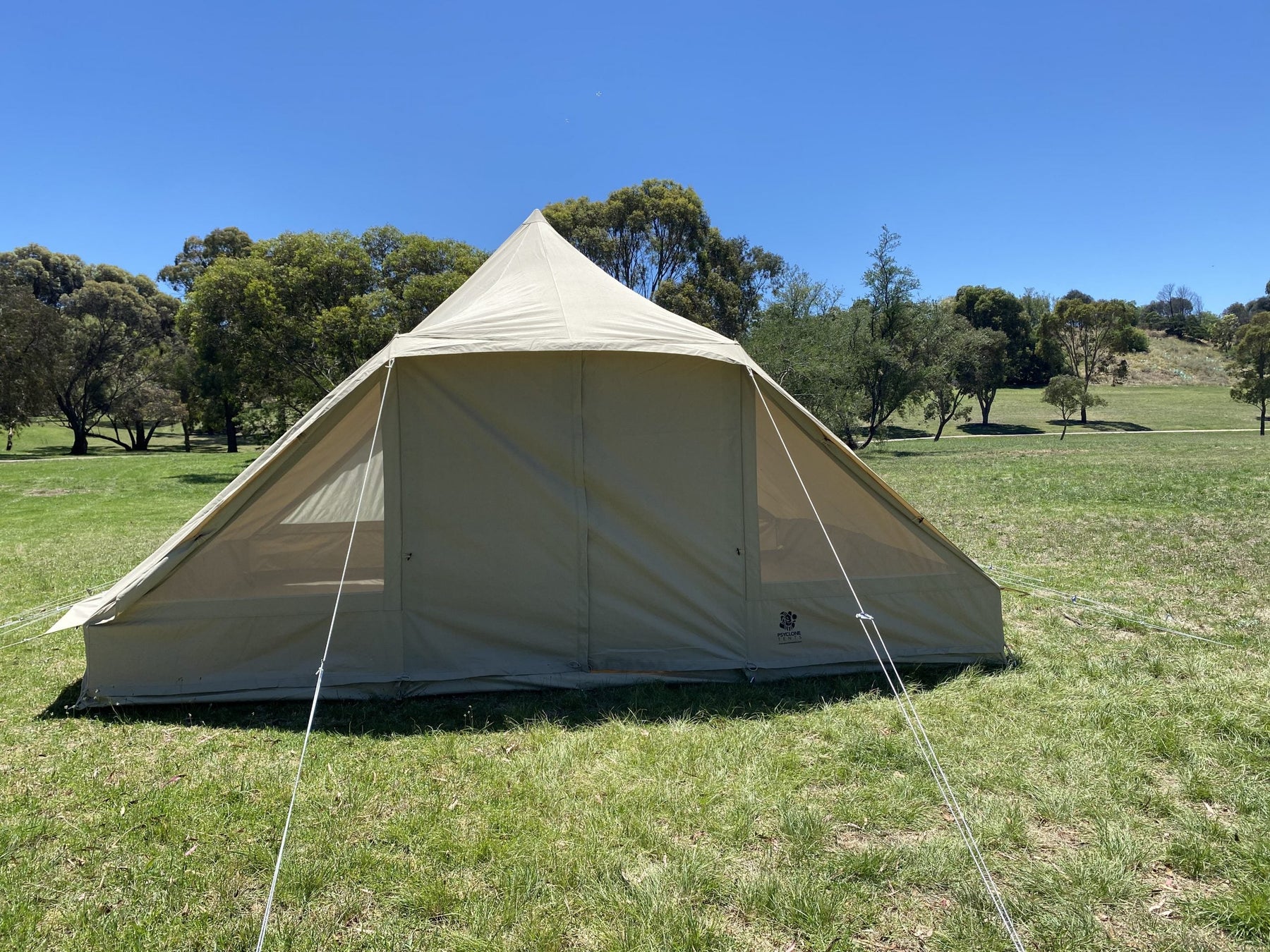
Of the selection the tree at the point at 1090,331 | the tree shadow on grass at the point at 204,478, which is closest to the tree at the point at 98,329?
the tree shadow on grass at the point at 204,478

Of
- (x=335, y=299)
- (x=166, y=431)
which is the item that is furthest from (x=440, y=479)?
(x=166, y=431)

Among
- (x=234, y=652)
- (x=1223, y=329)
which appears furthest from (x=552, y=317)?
(x=1223, y=329)

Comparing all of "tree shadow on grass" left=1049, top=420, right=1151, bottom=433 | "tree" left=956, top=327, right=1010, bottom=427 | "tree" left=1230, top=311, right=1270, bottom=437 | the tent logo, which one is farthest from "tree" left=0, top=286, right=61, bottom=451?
"tree shadow on grass" left=1049, top=420, right=1151, bottom=433

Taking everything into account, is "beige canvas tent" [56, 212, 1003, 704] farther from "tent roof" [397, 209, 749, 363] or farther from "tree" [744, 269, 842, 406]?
"tree" [744, 269, 842, 406]

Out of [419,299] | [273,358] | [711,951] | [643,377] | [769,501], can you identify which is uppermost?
[419,299]

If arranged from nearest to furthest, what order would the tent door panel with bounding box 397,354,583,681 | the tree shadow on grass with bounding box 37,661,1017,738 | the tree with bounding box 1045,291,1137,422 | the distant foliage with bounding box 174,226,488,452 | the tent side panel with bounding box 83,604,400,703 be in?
the tree shadow on grass with bounding box 37,661,1017,738 → the tent side panel with bounding box 83,604,400,703 → the tent door panel with bounding box 397,354,583,681 → the distant foliage with bounding box 174,226,488,452 → the tree with bounding box 1045,291,1137,422

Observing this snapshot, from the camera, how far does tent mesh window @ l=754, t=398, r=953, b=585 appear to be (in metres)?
5.09

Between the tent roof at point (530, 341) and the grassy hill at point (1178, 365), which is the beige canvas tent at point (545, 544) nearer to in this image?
the tent roof at point (530, 341)

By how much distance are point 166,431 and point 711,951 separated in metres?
52.1

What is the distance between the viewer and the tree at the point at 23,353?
20797mm

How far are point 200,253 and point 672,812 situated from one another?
4848cm

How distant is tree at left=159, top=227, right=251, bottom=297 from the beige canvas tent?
36.8m

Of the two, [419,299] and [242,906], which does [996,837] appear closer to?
[242,906]

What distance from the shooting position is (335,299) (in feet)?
61.6
